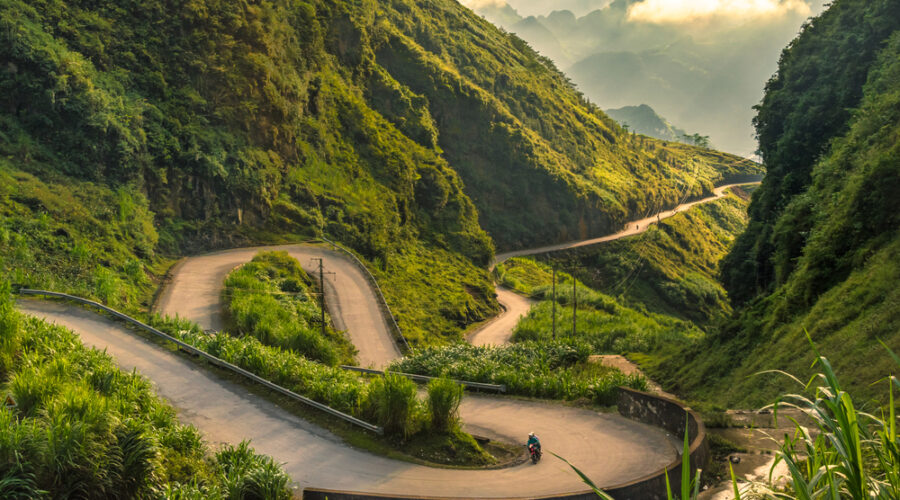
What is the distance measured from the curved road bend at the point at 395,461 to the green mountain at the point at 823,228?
5.08 meters

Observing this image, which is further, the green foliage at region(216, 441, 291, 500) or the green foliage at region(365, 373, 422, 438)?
the green foliage at region(365, 373, 422, 438)

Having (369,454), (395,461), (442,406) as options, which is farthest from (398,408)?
(395,461)

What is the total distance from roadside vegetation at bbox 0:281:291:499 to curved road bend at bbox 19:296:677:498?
123cm

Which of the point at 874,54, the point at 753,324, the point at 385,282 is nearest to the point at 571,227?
the point at 385,282

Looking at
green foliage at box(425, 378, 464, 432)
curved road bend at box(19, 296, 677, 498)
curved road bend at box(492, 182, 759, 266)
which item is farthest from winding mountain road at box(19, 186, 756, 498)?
curved road bend at box(492, 182, 759, 266)

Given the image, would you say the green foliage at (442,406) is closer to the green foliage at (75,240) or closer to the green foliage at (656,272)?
the green foliage at (75,240)

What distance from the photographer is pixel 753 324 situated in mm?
26016

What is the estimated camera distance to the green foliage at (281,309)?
21359mm

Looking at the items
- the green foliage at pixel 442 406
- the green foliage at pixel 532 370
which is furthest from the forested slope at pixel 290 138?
the green foliage at pixel 442 406

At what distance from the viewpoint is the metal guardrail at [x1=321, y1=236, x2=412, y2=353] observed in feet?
123

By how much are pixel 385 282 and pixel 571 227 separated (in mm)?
47819

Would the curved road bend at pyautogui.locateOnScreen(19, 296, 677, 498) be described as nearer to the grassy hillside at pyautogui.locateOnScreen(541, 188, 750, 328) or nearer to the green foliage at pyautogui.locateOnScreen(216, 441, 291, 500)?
the green foliage at pyautogui.locateOnScreen(216, 441, 291, 500)

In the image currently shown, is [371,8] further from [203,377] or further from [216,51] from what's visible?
[203,377]

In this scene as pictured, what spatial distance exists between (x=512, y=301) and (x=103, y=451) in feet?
182
